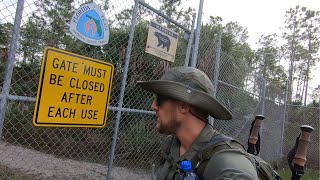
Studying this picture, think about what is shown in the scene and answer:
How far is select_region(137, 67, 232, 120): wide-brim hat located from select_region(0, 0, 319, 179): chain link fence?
1.88m

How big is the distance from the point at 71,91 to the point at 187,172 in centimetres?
161

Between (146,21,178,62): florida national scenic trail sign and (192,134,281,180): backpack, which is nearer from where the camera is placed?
(192,134,281,180): backpack

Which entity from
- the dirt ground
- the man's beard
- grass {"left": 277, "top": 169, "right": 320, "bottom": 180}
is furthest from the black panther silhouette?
grass {"left": 277, "top": 169, "right": 320, "bottom": 180}

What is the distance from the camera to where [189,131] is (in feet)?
6.33

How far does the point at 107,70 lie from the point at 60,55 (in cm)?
59

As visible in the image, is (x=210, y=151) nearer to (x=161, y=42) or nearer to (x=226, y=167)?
(x=226, y=167)

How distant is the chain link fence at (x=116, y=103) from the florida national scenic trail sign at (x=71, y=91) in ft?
2.16

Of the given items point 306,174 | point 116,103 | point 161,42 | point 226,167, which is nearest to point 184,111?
point 226,167

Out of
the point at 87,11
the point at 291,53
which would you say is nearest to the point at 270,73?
the point at 291,53

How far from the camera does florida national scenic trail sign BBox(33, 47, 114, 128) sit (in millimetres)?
2588

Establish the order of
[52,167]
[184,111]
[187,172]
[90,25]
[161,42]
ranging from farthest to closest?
[52,167] → [161,42] → [90,25] → [184,111] → [187,172]

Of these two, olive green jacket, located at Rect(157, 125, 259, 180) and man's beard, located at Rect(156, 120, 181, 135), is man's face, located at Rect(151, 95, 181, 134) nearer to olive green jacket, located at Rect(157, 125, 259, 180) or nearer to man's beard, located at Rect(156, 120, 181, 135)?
man's beard, located at Rect(156, 120, 181, 135)

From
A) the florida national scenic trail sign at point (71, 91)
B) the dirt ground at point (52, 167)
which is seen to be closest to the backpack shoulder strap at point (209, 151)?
the florida national scenic trail sign at point (71, 91)

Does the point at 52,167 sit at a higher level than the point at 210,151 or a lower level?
lower
